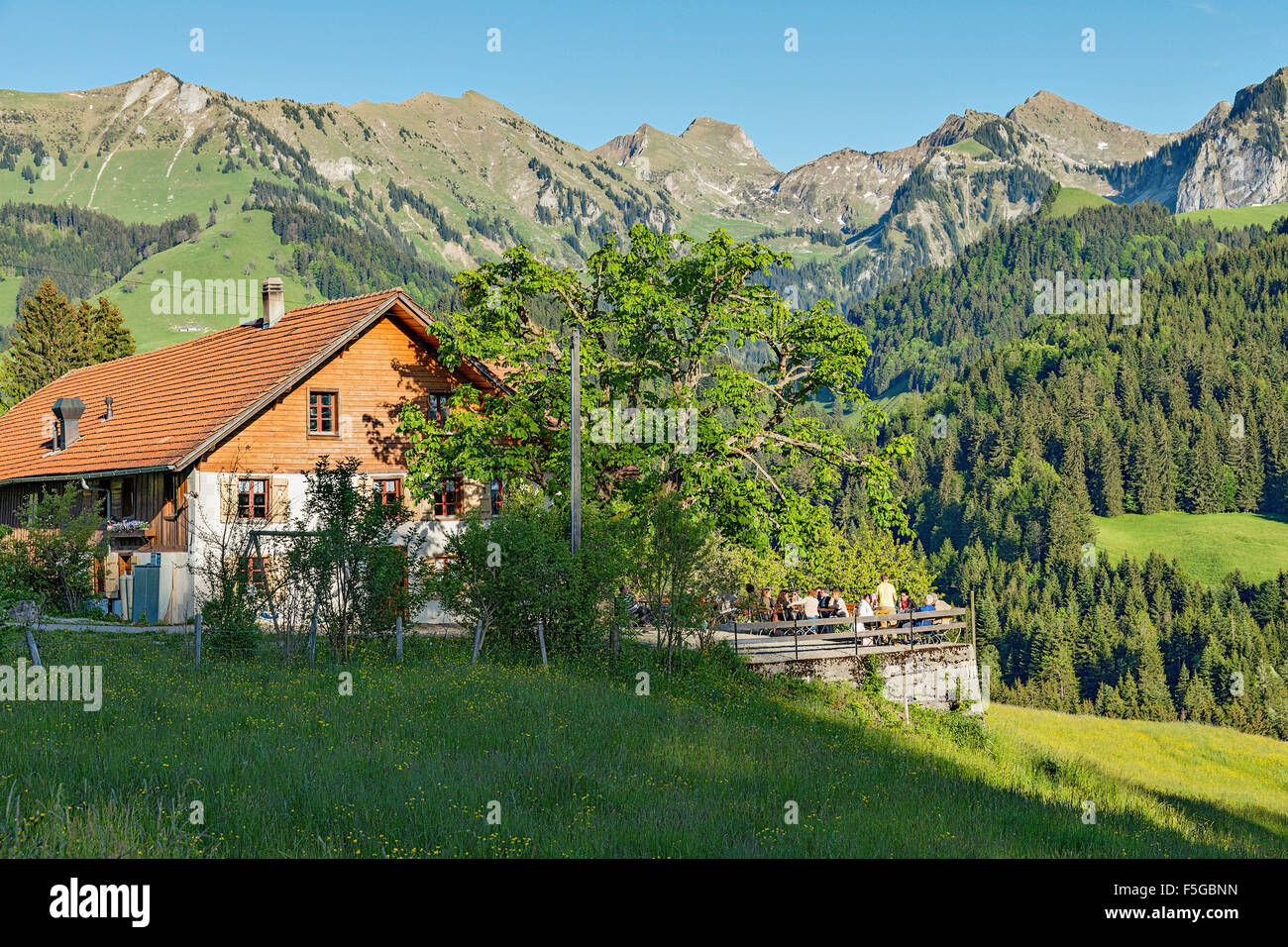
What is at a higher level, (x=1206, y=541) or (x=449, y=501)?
(x=449, y=501)

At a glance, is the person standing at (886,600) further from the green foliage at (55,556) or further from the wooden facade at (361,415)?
the green foliage at (55,556)

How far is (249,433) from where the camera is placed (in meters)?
30.3

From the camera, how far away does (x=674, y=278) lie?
94.4 ft

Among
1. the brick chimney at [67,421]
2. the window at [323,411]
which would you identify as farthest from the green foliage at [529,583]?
the brick chimney at [67,421]

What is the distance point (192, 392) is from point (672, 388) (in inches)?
669

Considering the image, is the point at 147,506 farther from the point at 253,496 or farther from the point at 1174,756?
the point at 1174,756

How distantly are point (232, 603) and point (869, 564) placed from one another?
92.5 ft

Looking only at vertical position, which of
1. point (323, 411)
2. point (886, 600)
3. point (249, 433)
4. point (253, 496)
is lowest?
point (886, 600)

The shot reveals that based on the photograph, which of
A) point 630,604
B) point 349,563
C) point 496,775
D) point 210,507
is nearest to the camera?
point 496,775

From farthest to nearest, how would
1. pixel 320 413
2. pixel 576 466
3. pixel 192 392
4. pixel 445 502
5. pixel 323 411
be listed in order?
pixel 445 502 < pixel 192 392 < pixel 323 411 < pixel 320 413 < pixel 576 466

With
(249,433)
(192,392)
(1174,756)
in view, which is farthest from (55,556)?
(1174,756)

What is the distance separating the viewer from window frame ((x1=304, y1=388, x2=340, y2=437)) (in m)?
31.4

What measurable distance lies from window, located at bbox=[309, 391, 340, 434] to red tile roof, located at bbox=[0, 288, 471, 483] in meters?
0.94
